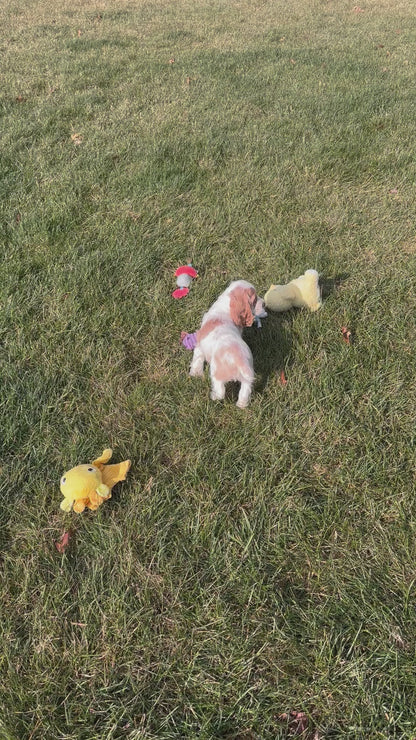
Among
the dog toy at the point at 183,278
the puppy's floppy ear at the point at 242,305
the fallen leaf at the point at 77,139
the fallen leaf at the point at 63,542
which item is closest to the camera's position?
the fallen leaf at the point at 63,542

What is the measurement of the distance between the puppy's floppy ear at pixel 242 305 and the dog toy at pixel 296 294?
1.07 ft

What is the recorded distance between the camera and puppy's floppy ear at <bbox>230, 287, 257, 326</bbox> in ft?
7.77

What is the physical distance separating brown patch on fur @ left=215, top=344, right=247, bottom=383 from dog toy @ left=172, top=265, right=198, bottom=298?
101cm

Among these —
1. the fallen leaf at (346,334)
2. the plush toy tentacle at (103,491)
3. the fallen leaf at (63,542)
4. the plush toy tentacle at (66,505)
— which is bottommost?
the fallen leaf at (63,542)

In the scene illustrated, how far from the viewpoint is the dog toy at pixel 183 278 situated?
2.99 metres

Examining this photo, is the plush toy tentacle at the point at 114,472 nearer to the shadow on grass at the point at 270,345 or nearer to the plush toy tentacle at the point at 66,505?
the plush toy tentacle at the point at 66,505

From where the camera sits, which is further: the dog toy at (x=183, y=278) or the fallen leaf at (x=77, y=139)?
the fallen leaf at (x=77, y=139)

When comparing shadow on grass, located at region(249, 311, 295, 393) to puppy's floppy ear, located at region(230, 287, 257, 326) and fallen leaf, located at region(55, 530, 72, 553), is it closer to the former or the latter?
puppy's floppy ear, located at region(230, 287, 257, 326)

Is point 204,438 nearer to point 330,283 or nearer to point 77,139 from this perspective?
point 330,283

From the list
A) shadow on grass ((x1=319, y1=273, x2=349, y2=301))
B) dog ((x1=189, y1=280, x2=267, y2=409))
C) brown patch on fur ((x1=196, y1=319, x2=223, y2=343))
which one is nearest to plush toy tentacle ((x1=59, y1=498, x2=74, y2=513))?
dog ((x1=189, y1=280, x2=267, y2=409))

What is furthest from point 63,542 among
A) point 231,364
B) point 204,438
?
point 231,364

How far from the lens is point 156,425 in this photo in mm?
2260

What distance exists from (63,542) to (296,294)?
175 centimetres

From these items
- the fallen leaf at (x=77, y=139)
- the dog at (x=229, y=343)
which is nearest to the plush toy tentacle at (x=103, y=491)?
the dog at (x=229, y=343)
